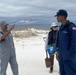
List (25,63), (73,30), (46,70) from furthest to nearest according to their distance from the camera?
1. (25,63)
2. (46,70)
3. (73,30)

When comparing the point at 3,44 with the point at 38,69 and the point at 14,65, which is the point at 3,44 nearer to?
the point at 14,65

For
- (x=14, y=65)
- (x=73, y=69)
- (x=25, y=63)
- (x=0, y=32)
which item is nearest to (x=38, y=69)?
(x=25, y=63)

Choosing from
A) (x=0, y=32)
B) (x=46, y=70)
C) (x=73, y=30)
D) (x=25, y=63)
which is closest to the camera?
(x=73, y=30)

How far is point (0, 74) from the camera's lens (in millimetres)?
8609

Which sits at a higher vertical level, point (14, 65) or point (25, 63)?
point (14, 65)

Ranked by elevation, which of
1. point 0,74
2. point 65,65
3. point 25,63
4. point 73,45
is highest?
point 73,45

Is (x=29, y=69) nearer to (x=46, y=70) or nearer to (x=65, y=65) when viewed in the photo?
(x=46, y=70)

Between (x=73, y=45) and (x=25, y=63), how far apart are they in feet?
20.6

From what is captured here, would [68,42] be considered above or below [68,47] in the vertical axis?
above

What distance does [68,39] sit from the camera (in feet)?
23.2

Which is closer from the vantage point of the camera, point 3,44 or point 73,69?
point 73,69

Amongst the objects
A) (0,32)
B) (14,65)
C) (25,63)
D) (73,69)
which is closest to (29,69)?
(25,63)

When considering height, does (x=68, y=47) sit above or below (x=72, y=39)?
below

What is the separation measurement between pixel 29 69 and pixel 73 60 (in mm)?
4631
